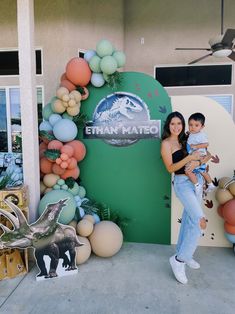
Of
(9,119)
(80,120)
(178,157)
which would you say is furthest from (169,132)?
(9,119)

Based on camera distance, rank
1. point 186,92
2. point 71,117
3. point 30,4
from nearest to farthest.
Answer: point 30,4, point 71,117, point 186,92

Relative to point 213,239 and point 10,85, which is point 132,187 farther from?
point 10,85

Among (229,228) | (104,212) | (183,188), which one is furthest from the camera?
(104,212)

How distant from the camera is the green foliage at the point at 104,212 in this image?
308cm

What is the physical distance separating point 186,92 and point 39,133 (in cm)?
459

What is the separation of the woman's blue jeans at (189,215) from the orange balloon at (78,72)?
4.61ft

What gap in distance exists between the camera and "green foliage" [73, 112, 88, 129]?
3.07 meters

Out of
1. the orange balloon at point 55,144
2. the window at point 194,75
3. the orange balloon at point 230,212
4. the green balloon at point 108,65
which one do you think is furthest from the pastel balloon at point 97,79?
the window at point 194,75

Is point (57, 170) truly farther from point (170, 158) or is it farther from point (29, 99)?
point (170, 158)

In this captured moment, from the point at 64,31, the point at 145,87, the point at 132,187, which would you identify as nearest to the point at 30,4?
the point at 145,87

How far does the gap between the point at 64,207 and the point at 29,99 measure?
1061 millimetres

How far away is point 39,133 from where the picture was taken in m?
2.98

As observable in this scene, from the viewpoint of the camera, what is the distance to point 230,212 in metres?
2.70

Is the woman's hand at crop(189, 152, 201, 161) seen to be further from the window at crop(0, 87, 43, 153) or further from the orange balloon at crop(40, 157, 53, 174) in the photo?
the window at crop(0, 87, 43, 153)
